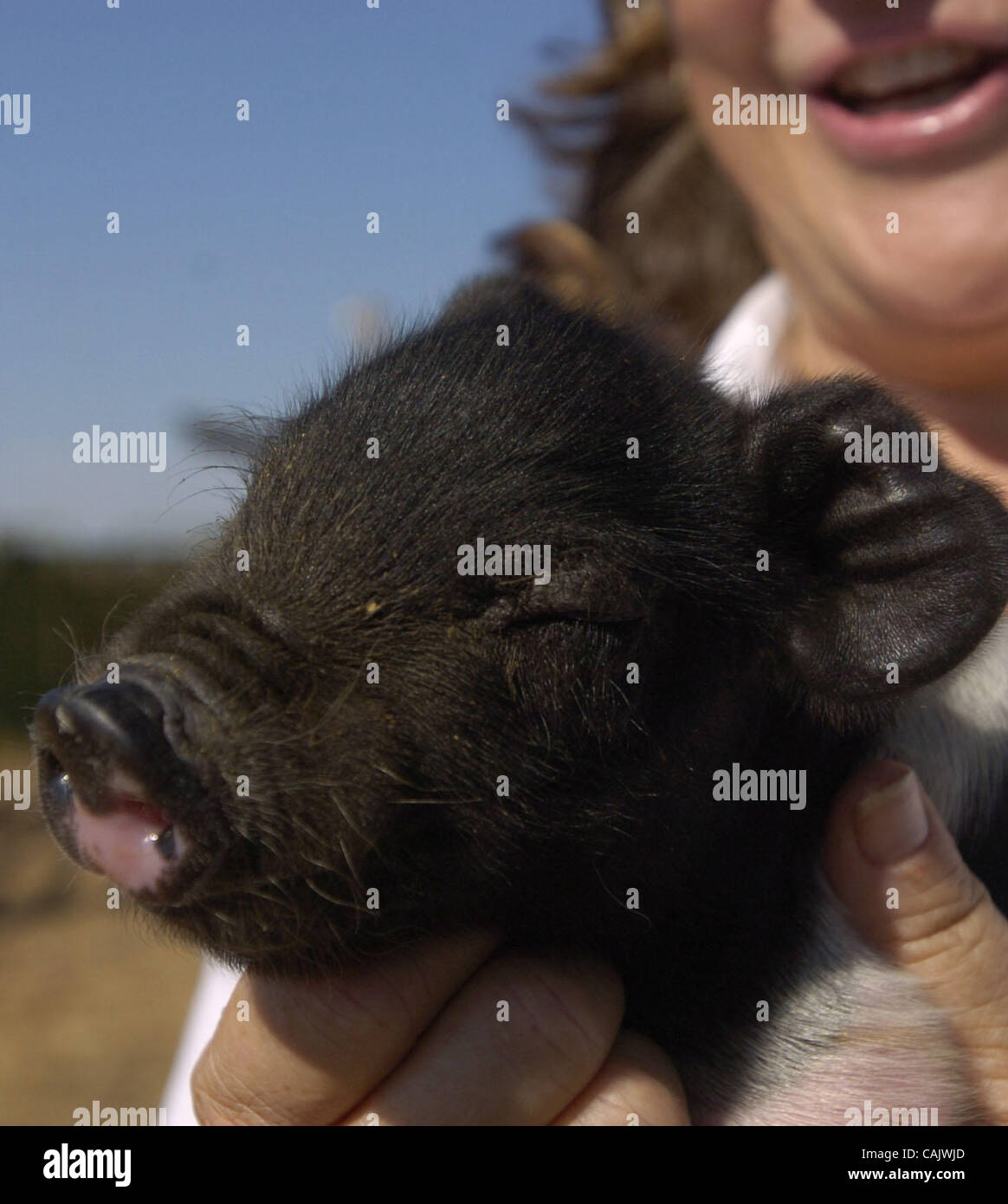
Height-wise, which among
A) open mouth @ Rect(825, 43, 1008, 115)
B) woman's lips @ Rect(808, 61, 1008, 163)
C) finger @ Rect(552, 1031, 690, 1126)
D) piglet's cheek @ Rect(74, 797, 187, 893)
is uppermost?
open mouth @ Rect(825, 43, 1008, 115)

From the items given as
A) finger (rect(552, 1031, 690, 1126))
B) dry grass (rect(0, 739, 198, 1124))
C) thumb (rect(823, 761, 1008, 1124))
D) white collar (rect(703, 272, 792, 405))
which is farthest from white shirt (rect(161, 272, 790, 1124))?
dry grass (rect(0, 739, 198, 1124))

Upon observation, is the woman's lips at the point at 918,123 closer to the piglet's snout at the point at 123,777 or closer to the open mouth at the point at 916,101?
the open mouth at the point at 916,101

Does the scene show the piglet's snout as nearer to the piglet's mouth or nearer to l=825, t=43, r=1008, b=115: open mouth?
the piglet's mouth

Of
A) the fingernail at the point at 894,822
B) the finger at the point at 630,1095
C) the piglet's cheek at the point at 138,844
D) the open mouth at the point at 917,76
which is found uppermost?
the open mouth at the point at 917,76

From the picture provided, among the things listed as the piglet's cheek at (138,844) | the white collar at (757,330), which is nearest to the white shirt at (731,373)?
the white collar at (757,330)

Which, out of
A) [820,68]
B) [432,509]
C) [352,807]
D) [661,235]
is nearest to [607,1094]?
[352,807]

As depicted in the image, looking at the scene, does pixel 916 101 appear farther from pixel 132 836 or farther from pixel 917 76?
pixel 132 836

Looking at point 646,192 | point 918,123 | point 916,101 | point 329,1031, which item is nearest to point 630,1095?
point 329,1031
